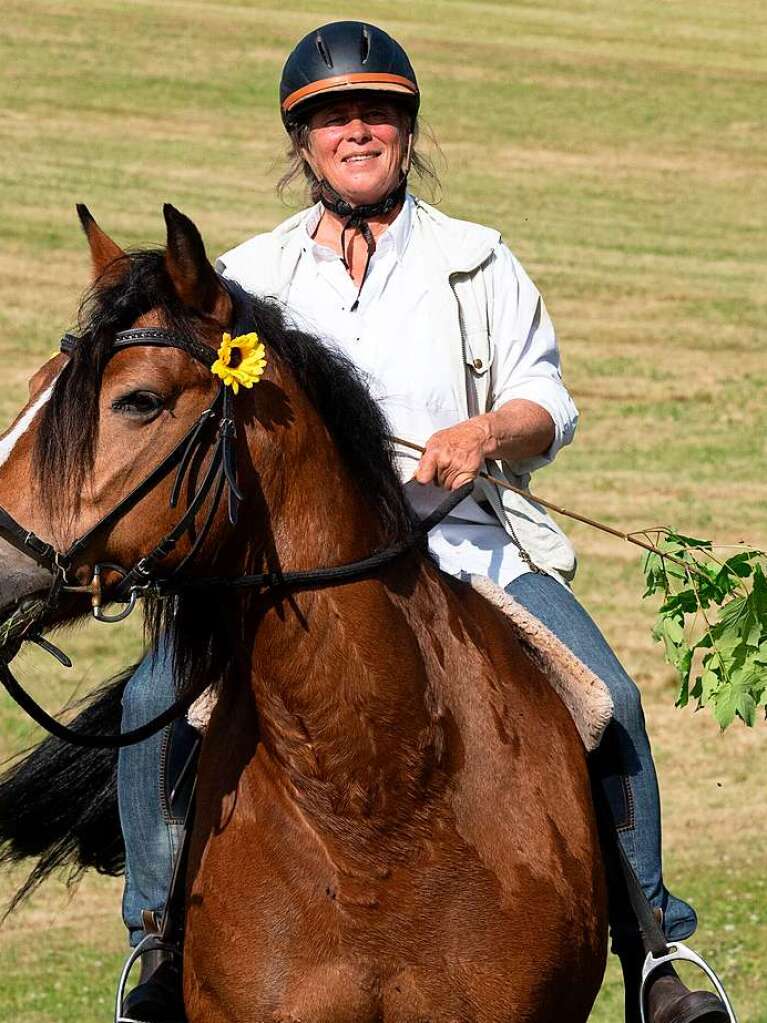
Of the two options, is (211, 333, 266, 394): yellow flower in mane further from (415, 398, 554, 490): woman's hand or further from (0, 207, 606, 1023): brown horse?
(415, 398, 554, 490): woman's hand

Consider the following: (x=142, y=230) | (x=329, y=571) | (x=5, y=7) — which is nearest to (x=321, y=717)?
(x=329, y=571)

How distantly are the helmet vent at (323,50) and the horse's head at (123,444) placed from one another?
1287mm

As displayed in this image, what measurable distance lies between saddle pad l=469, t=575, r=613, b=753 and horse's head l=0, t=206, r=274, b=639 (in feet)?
3.49

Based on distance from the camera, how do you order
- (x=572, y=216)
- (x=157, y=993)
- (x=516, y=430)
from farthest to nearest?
(x=572, y=216)
(x=157, y=993)
(x=516, y=430)

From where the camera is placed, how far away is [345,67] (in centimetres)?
484

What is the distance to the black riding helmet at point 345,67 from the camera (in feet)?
15.9

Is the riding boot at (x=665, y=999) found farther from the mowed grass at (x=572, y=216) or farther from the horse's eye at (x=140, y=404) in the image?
the mowed grass at (x=572, y=216)

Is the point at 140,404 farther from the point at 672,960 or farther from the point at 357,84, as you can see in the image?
the point at 672,960

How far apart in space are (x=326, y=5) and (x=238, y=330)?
31.7 meters

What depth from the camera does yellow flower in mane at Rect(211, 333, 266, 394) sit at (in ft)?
12.2

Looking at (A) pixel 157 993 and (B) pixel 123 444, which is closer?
(B) pixel 123 444

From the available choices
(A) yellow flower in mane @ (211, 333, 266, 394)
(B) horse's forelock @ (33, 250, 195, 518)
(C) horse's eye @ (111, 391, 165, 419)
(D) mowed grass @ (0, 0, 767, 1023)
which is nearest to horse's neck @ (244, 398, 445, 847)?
(A) yellow flower in mane @ (211, 333, 266, 394)

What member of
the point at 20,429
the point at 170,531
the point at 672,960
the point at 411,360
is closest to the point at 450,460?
the point at 411,360

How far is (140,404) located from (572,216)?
22113 mm
